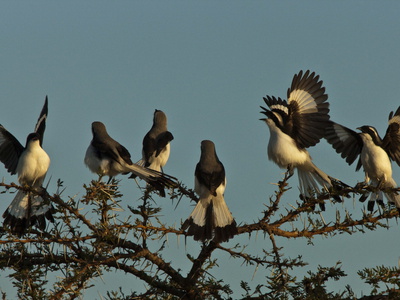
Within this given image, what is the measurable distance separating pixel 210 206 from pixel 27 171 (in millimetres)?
Result: 2242

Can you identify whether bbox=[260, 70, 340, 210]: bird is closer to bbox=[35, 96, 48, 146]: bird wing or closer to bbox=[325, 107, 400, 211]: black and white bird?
bbox=[325, 107, 400, 211]: black and white bird

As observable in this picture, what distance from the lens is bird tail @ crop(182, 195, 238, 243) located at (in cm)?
463

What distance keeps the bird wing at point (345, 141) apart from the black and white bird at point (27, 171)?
10.9 ft

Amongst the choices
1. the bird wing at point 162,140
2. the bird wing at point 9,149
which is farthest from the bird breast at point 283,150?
the bird wing at point 9,149

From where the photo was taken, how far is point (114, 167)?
5.84 meters

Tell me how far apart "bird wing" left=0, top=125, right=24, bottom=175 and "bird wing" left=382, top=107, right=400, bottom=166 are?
416 cm

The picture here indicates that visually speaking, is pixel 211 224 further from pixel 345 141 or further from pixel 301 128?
pixel 345 141

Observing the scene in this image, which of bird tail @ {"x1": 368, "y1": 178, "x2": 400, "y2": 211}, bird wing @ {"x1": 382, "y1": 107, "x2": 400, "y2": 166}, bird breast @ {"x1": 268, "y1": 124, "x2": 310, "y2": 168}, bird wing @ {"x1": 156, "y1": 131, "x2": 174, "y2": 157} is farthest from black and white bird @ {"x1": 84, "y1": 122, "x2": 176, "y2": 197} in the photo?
bird wing @ {"x1": 382, "y1": 107, "x2": 400, "y2": 166}

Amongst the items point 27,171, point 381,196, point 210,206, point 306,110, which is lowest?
point 210,206

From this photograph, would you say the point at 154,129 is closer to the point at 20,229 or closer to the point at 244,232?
the point at 20,229

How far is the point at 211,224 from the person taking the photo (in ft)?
15.7

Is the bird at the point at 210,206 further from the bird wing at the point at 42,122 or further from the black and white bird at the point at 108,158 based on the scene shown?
the bird wing at the point at 42,122

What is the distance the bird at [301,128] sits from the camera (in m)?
6.09

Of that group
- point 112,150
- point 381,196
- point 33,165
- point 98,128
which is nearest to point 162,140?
point 98,128
